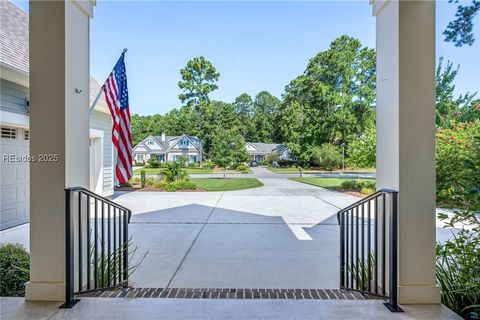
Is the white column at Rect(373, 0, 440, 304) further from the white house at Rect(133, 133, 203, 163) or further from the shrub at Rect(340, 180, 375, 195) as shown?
the white house at Rect(133, 133, 203, 163)

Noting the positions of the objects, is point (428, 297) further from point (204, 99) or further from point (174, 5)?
point (204, 99)

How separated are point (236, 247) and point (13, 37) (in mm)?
6870

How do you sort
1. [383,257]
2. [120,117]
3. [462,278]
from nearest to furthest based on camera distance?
[462,278] → [383,257] → [120,117]

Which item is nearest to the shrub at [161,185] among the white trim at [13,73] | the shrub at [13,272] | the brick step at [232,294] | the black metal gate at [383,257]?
the white trim at [13,73]

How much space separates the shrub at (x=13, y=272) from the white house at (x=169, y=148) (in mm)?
36039

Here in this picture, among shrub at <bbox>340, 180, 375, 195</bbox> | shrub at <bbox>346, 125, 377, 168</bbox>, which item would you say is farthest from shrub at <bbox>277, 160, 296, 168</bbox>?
shrub at <bbox>346, 125, 377, 168</bbox>

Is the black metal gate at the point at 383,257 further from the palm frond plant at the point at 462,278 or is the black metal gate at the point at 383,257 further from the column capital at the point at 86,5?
the column capital at the point at 86,5

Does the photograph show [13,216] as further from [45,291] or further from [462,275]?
[462,275]

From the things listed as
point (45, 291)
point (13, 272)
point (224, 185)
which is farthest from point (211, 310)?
point (224, 185)

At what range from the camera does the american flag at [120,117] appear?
175 inches

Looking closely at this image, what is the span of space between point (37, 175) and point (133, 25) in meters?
8.55

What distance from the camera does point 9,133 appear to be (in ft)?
19.9

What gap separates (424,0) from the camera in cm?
258

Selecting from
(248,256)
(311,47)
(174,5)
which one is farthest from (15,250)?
(311,47)
